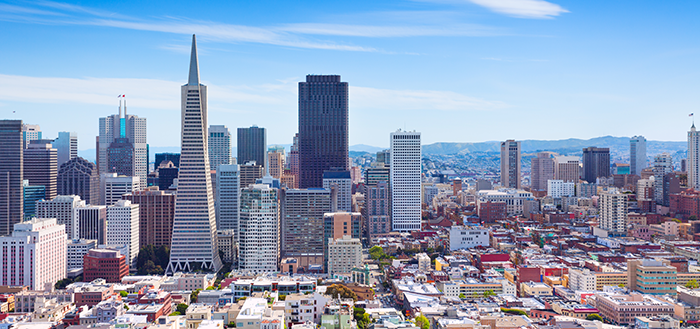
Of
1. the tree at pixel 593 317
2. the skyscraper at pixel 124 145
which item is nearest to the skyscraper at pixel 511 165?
the skyscraper at pixel 124 145

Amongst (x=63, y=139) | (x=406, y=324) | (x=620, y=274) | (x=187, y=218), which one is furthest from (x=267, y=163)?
(x=406, y=324)

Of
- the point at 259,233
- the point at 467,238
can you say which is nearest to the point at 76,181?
the point at 259,233

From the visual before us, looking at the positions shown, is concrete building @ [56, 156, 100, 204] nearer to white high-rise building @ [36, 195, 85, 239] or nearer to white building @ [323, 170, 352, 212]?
white high-rise building @ [36, 195, 85, 239]

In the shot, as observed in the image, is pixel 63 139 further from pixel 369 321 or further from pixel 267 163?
pixel 369 321

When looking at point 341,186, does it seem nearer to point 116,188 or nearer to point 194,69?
point 116,188

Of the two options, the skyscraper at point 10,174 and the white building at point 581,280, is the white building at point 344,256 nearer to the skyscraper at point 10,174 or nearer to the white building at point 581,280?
the white building at point 581,280

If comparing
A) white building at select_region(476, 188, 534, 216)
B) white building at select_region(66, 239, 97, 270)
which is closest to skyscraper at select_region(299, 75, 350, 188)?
white building at select_region(476, 188, 534, 216)
